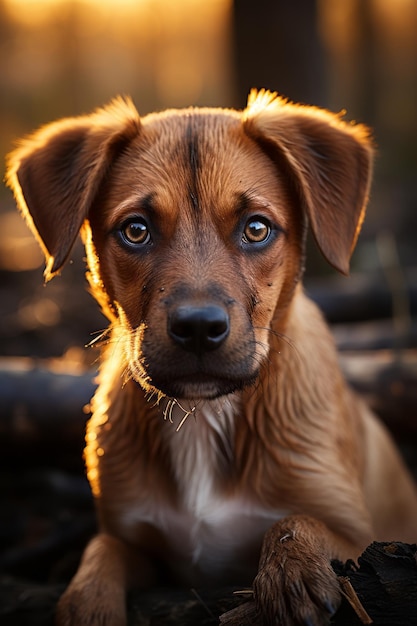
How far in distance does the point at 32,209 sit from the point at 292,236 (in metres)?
1.29

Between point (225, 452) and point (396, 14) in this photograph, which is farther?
point (396, 14)

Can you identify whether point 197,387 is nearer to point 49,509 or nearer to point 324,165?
point 324,165

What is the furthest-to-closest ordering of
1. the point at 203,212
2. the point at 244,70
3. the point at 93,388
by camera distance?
the point at 244,70
the point at 93,388
the point at 203,212

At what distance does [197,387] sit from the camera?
326 centimetres

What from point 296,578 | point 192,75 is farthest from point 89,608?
point 192,75

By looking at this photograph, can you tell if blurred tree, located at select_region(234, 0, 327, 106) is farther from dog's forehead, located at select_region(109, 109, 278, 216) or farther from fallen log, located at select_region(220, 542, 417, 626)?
fallen log, located at select_region(220, 542, 417, 626)

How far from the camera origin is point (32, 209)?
3.86m

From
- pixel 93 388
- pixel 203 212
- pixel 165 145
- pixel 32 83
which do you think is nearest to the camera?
pixel 203 212

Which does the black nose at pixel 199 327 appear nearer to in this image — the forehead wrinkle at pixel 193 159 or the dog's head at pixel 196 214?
the dog's head at pixel 196 214

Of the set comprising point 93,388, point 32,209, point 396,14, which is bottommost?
point 93,388

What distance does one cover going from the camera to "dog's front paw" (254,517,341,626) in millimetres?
2754

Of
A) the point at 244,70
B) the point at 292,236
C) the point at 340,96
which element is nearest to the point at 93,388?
the point at 292,236

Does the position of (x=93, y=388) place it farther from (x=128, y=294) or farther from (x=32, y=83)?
(x=32, y=83)

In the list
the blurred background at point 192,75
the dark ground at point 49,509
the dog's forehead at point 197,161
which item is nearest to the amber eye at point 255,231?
the dog's forehead at point 197,161
